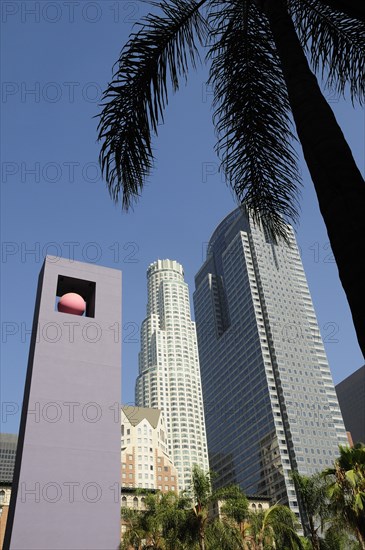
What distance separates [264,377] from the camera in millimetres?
149875

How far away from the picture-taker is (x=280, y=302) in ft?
539

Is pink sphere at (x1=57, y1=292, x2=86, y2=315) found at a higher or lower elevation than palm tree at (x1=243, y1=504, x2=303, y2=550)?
higher

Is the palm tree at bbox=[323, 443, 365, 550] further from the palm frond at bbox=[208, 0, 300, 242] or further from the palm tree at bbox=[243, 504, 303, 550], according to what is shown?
the palm frond at bbox=[208, 0, 300, 242]

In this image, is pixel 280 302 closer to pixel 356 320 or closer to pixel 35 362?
pixel 35 362

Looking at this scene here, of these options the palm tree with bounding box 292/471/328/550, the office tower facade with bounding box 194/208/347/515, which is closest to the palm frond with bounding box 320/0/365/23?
the palm tree with bounding box 292/471/328/550

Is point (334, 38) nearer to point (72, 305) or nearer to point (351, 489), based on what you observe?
point (72, 305)

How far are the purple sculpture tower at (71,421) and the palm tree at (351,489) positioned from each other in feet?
36.3

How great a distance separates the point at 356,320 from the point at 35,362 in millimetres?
18917

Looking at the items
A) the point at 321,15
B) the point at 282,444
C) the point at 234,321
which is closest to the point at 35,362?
the point at 321,15

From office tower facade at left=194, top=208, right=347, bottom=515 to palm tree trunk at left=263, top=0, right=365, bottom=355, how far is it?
4928 inches

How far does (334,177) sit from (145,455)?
137m

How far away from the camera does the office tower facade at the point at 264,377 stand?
454 feet

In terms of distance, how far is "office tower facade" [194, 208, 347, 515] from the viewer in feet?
454

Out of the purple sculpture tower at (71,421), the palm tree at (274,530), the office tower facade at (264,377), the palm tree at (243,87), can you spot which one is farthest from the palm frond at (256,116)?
the office tower facade at (264,377)
